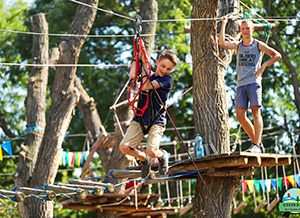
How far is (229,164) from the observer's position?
272 inches

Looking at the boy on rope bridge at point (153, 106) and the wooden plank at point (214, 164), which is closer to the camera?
the boy on rope bridge at point (153, 106)

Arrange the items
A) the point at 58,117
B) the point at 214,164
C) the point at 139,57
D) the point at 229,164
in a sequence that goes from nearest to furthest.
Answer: the point at 139,57 → the point at 229,164 → the point at 214,164 → the point at 58,117

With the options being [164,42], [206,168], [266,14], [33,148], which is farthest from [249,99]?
[266,14]

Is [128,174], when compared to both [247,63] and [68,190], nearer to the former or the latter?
[68,190]

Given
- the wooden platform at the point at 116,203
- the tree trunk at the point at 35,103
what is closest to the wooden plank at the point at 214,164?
the wooden platform at the point at 116,203

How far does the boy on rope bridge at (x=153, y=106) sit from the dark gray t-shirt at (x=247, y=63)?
89 centimetres

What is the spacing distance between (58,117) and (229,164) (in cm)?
397

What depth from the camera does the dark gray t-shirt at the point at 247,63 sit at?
7.11 metres

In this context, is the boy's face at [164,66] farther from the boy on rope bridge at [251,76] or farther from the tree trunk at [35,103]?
the tree trunk at [35,103]

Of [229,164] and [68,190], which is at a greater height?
[229,164]

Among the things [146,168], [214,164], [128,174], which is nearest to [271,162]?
[214,164]

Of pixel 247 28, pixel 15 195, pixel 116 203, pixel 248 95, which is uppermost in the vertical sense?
pixel 247 28

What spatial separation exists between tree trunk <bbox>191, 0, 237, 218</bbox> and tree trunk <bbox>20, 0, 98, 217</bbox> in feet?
9.84

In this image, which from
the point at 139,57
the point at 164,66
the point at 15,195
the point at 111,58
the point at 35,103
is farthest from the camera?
the point at 111,58
